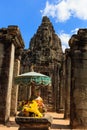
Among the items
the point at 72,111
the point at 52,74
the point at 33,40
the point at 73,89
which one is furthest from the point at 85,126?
the point at 33,40

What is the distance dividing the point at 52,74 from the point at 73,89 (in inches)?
837

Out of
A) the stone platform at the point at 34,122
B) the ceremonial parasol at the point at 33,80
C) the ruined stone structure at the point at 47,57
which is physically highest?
the ruined stone structure at the point at 47,57

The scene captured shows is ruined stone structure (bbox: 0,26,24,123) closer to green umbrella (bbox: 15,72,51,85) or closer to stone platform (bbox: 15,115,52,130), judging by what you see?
green umbrella (bbox: 15,72,51,85)

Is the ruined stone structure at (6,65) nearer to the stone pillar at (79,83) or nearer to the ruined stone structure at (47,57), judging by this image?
the stone pillar at (79,83)

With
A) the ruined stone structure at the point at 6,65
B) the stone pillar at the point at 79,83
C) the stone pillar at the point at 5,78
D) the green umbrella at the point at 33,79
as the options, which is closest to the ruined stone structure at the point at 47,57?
the stone pillar at the point at 79,83

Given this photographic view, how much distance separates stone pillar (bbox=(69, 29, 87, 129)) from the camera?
1307cm

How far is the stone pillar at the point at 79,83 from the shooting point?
515 inches

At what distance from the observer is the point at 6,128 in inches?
468

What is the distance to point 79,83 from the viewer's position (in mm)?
13375

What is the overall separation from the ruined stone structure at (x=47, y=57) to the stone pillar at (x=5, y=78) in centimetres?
1932

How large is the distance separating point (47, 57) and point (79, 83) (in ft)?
84.6

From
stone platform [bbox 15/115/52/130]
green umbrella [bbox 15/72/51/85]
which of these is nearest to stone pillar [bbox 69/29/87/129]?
green umbrella [bbox 15/72/51/85]

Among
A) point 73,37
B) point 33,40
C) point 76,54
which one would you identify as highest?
point 33,40

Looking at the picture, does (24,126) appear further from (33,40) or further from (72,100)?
(33,40)
